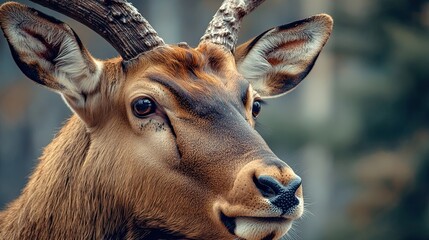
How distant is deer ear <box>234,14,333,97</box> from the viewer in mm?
8000

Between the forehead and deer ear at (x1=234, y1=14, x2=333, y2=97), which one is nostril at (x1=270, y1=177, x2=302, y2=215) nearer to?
the forehead

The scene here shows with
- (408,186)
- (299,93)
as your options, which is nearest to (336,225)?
(408,186)

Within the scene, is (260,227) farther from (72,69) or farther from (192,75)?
(72,69)

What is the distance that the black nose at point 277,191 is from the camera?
6375mm

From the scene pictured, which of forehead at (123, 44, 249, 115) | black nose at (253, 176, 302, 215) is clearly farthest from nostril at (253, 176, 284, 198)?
forehead at (123, 44, 249, 115)

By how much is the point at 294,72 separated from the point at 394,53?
11799mm

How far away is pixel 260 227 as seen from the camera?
646 cm

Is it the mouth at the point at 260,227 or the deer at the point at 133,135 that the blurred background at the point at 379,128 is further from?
the mouth at the point at 260,227

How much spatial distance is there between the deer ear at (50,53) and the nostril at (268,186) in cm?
139

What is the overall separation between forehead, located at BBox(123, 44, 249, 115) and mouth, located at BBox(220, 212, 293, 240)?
2.58 feet

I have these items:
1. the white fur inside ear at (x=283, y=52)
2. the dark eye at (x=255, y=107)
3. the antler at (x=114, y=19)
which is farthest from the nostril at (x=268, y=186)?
the white fur inside ear at (x=283, y=52)

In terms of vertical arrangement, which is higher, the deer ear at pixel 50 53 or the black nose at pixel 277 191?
the deer ear at pixel 50 53

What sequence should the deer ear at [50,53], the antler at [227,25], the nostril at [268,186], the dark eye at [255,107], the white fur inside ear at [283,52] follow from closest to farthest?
the nostril at [268,186]
the deer ear at [50,53]
the dark eye at [255,107]
the antler at [227,25]
the white fur inside ear at [283,52]

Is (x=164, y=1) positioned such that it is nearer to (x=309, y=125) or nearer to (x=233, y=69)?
(x=309, y=125)
